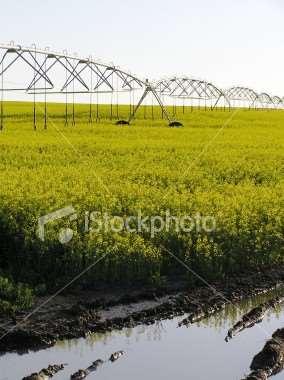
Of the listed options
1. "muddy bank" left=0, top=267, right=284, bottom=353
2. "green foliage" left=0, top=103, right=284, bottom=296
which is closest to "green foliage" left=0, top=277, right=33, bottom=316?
"muddy bank" left=0, top=267, right=284, bottom=353

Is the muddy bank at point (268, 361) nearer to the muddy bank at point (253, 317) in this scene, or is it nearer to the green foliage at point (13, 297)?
the muddy bank at point (253, 317)

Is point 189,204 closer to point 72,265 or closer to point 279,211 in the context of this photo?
point 279,211

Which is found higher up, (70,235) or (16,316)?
(70,235)

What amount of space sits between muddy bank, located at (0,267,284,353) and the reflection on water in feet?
0.75

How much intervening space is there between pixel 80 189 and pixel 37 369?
27.4 ft

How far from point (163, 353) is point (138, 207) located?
551 centimetres

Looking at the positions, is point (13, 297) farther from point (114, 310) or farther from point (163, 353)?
point (163, 353)

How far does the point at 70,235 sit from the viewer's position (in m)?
13.2

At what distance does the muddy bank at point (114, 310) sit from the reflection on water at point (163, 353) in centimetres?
23

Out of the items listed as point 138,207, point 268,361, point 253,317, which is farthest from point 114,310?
point 138,207

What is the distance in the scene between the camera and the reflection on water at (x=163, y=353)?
9109 mm

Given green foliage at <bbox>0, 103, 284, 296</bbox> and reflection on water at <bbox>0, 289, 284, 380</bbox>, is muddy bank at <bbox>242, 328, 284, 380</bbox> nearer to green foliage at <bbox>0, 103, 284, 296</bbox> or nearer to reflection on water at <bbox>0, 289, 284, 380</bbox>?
reflection on water at <bbox>0, 289, 284, 380</bbox>

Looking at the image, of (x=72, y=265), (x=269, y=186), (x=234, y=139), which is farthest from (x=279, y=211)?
(x=234, y=139)

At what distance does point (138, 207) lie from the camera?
15.1m
